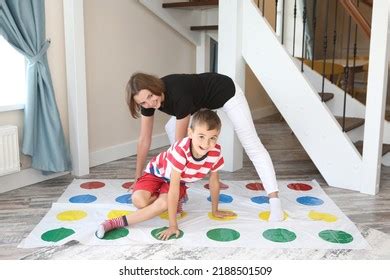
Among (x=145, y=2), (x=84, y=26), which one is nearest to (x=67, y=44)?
(x=84, y=26)

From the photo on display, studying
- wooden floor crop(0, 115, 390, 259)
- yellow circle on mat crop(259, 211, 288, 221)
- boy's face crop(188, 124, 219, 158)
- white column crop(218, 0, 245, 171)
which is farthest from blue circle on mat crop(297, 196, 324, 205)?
boy's face crop(188, 124, 219, 158)

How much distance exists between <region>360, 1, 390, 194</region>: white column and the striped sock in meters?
1.63

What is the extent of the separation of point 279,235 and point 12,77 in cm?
206

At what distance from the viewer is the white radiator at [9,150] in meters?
2.67

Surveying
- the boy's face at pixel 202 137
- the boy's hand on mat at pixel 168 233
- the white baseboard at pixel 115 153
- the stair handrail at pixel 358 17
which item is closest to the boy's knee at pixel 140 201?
the boy's hand on mat at pixel 168 233

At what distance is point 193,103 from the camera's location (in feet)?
7.55

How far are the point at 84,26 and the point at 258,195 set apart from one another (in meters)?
1.85

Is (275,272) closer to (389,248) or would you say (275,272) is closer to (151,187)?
(389,248)

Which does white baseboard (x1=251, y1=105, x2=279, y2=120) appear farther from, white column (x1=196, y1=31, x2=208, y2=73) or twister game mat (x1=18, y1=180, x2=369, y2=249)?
twister game mat (x1=18, y1=180, x2=369, y2=249)

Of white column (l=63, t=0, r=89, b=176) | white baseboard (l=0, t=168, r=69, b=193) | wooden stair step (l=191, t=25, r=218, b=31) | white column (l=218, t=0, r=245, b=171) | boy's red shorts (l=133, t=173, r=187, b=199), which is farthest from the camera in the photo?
wooden stair step (l=191, t=25, r=218, b=31)

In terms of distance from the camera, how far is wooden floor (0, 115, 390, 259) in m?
2.21

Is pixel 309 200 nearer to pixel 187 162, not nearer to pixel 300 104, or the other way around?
pixel 300 104

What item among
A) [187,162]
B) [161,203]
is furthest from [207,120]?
[161,203]

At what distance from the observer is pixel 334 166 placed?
294cm
